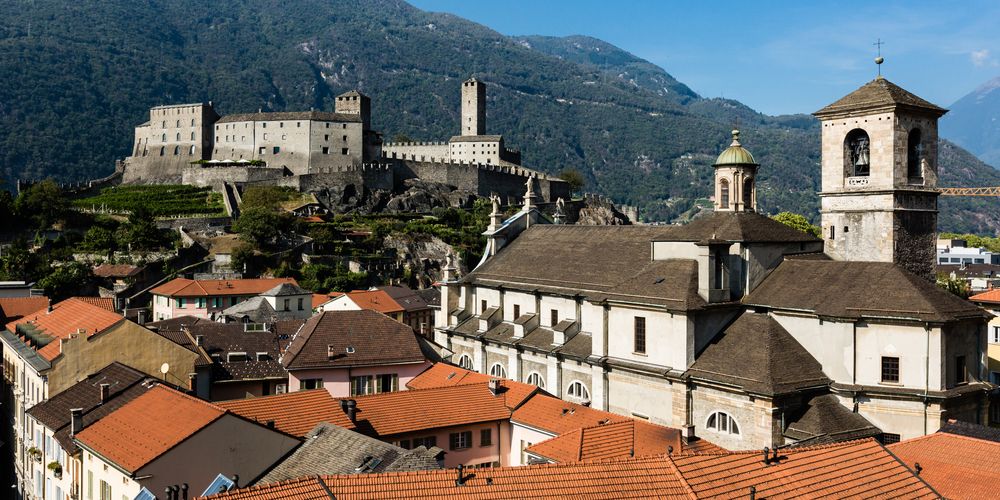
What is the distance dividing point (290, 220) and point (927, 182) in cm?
6648

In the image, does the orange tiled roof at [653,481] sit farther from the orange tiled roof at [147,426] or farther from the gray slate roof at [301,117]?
the gray slate roof at [301,117]

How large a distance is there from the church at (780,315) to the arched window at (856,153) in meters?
0.06

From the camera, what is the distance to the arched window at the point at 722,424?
30859 millimetres

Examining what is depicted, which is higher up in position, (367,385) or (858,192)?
(858,192)

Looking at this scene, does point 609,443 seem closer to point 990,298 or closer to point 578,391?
point 578,391

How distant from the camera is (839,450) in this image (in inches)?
773

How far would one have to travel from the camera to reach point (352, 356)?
124 ft

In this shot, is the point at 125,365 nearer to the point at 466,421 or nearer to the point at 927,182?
the point at 466,421

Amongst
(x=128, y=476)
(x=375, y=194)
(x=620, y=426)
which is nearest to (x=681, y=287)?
(x=620, y=426)

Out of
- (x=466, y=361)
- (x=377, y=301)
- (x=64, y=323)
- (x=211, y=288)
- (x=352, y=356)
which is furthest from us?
(x=211, y=288)

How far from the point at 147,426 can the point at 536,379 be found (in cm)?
2205

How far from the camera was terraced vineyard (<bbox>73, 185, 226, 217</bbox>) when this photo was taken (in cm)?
9569

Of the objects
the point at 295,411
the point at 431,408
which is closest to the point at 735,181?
the point at 431,408

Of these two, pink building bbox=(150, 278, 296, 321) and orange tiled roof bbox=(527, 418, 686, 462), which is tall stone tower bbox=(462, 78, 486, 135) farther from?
orange tiled roof bbox=(527, 418, 686, 462)
